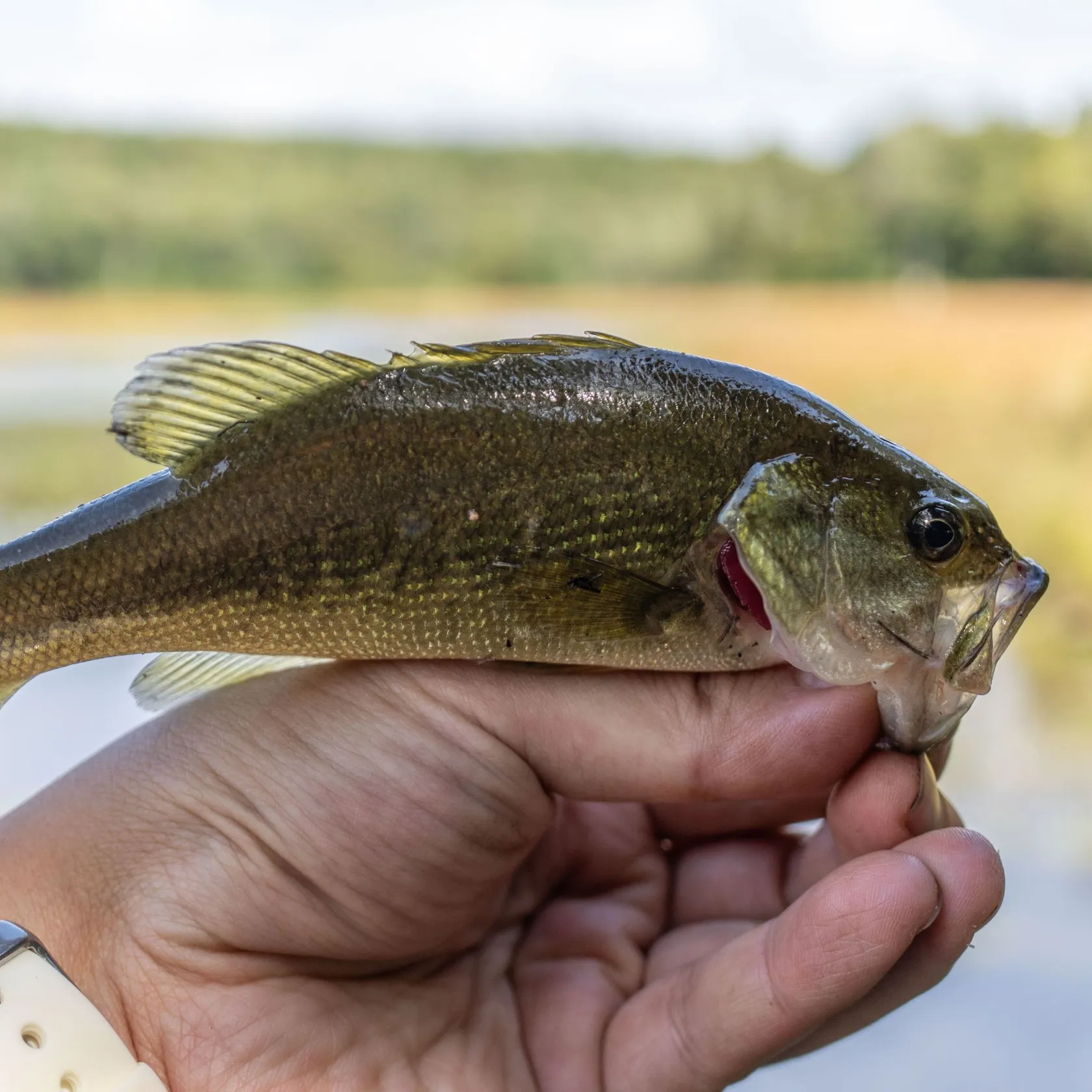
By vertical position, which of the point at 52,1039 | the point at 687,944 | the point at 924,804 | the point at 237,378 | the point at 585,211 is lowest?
the point at 687,944

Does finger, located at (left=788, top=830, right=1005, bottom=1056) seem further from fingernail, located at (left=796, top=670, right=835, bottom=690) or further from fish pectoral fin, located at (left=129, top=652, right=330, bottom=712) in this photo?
fish pectoral fin, located at (left=129, top=652, right=330, bottom=712)

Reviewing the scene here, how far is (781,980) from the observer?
77 centimetres

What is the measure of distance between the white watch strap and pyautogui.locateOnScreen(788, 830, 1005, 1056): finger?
0.61 metres

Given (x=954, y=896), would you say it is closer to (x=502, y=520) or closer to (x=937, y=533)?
(x=937, y=533)

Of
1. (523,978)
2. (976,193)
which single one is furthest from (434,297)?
(523,978)

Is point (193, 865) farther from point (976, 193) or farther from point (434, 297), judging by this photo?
point (976, 193)

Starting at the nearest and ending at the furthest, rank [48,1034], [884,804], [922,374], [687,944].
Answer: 1. [48,1034]
2. [884,804]
3. [687,944]
4. [922,374]

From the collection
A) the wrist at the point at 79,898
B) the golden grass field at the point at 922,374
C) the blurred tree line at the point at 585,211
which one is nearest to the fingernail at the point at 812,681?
the wrist at the point at 79,898

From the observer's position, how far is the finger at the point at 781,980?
29.3 inches

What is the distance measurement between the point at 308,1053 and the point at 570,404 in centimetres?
58

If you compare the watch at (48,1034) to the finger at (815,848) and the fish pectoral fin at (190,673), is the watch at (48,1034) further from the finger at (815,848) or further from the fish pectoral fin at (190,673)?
the finger at (815,848)

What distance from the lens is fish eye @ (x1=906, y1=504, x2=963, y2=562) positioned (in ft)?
2.49

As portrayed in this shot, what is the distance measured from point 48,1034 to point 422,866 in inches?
12.1

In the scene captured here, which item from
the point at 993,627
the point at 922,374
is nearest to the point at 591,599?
the point at 993,627
